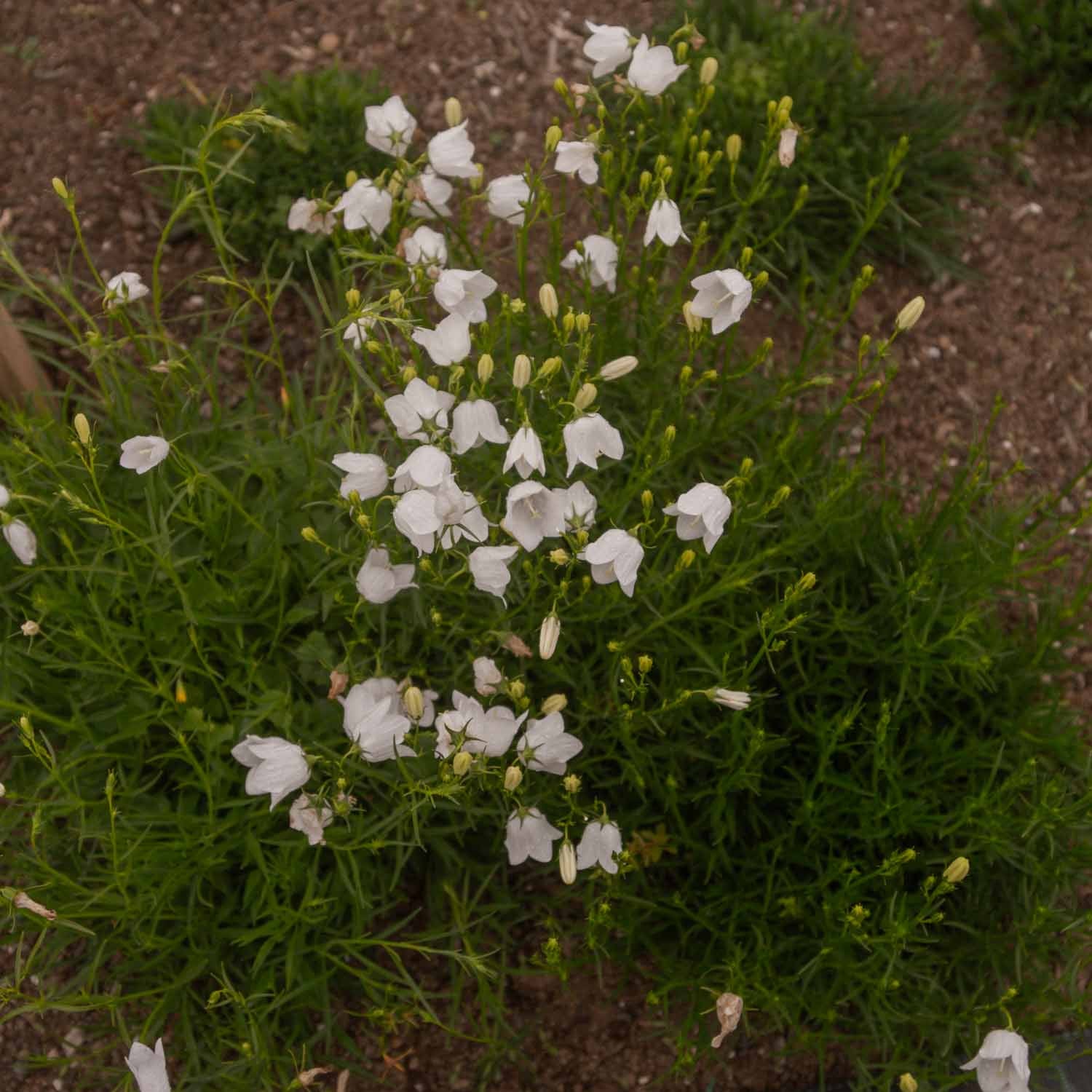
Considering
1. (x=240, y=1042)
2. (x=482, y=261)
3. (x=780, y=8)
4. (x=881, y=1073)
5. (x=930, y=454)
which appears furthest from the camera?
(x=780, y=8)

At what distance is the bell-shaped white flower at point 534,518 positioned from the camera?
2.21 m

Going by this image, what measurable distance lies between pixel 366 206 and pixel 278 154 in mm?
1427

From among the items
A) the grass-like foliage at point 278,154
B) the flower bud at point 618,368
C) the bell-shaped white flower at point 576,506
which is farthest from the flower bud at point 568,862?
the grass-like foliage at point 278,154

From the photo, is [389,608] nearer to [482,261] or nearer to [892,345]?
[482,261]

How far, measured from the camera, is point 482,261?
10.4 feet

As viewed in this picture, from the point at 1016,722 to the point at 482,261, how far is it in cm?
185

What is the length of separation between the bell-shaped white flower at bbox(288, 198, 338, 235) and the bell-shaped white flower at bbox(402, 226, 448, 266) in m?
0.28

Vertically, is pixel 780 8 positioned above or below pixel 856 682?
above

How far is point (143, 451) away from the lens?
2.45 meters

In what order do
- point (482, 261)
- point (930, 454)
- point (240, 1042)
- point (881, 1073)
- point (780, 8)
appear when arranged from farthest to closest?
point (780, 8) < point (930, 454) < point (482, 261) < point (881, 1073) < point (240, 1042)

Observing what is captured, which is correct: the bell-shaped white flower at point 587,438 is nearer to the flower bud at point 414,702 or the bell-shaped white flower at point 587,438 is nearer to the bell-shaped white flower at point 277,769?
the flower bud at point 414,702

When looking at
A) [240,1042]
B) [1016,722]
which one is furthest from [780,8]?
[240,1042]

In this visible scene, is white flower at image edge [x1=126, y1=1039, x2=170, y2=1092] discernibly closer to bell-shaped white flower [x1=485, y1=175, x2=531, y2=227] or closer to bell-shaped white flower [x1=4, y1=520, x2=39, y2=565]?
bell-shaped white flower [x1=4, y1=520, x2=39, y2=565]

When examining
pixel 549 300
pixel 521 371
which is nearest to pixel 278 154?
pixel 549 300
